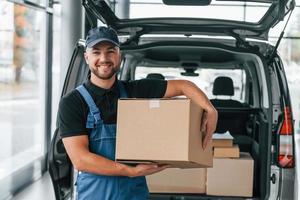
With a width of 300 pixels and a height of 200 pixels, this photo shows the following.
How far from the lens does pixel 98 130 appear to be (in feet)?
6.75

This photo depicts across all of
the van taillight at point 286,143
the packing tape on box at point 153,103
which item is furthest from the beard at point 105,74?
the van taillight at point 286,143

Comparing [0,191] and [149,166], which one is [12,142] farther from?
[149,166]

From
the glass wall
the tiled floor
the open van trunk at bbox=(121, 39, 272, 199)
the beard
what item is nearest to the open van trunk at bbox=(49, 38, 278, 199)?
the open van trunk at bbox=(121, 39, 272, 199)

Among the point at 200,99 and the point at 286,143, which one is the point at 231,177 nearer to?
the point at 286,143

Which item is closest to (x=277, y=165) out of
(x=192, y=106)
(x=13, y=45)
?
(x=192, y=106)

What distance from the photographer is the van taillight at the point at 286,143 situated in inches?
111

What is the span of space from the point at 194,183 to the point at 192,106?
54.3 inches

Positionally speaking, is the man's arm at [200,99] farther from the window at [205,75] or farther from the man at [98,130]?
the window at [205,75]

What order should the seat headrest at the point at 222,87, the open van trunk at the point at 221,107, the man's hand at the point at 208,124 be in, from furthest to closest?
1. the seat headrest at the point at 222,87
2. the open van trunk at the point at 221,107
3. the man's hand at the point at 208,124

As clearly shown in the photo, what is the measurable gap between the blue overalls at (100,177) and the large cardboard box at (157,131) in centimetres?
10

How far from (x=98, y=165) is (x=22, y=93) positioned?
4892mm

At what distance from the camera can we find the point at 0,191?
16.7ft

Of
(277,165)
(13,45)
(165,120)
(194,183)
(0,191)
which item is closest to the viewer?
(165,120)

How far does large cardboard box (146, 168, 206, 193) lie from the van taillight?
0.59m
